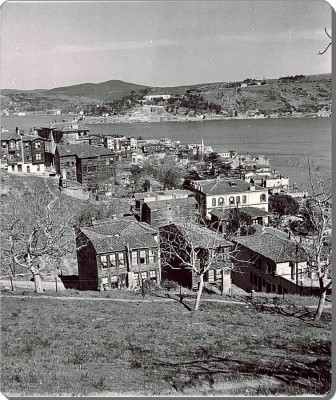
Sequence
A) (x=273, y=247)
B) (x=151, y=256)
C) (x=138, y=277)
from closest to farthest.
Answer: (x=138, y=277)
(x=151, y=256)
(x=273, y=247)

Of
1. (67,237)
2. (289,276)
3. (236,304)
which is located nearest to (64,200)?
(67,237)

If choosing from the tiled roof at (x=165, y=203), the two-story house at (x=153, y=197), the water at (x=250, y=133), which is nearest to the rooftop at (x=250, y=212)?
the two-story house at (x=153, y=197)

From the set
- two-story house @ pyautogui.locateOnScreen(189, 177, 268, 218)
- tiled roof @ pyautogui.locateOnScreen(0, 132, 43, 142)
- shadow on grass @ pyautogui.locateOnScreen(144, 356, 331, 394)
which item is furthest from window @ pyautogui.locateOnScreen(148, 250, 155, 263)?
tiled roof @ pyautogui.locateOnScreen(0, 132, 43, 142)

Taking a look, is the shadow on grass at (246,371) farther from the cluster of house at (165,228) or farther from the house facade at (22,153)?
the house facade at (22,153)

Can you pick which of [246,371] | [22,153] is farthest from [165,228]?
[22,153]

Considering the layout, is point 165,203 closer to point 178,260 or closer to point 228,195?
point 228,195

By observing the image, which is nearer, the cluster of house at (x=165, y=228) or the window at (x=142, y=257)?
the cluster of house at (x=165, y=228)

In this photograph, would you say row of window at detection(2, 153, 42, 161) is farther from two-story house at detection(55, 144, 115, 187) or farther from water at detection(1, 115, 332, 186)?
water at detection(1, 115, 332, 186)
